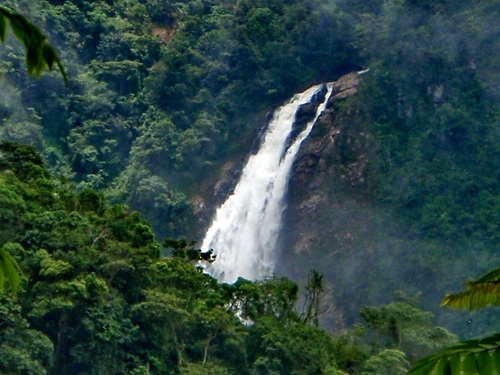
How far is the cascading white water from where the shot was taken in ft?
138

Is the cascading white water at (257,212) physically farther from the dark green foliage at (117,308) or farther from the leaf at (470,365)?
the leaf at (470,365)

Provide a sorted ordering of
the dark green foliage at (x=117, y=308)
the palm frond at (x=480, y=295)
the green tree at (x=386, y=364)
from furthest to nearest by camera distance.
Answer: the green tree at (x=386, y=364) < the dark green foliage at (x=117, y=308) < the palm frond at (x=480, y=295)

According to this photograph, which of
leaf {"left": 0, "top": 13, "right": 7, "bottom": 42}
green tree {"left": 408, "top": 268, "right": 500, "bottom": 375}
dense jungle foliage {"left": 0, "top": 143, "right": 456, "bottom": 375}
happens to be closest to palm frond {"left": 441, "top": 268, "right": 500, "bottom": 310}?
green tree {"left": 408, "top": 268, "right": 500, "bottom": 375}

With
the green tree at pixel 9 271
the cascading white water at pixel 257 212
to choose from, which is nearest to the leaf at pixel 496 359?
the green tree at pixel 9 271

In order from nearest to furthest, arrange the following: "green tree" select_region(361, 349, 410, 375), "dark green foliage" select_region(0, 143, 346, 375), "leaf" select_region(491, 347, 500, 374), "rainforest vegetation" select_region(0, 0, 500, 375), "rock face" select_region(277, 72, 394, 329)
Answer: "leaf" select_region(491, 347, 500, 374), "dark green foliage" select_region(0, 143, 346, 375), "green tree" select_region(361, 349, 410, 375), "rainforest vegetation" select_region(0, 0, 500, 375), "rock face" select_region(277, 72, 394, 329)

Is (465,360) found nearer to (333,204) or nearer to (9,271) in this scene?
(9,271)

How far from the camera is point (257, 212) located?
43.0 meters

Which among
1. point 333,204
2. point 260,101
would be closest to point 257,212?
point 333,204

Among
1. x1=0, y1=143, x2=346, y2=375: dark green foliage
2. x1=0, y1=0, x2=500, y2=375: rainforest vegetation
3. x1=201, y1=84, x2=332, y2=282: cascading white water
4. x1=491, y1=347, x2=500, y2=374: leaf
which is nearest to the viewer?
x1=491, y1=347, x2=500, y2=374: leaf

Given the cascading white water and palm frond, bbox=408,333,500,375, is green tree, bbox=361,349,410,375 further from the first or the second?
the cascading white water

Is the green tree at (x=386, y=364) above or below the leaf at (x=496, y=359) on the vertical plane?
above

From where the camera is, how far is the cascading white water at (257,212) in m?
42.1

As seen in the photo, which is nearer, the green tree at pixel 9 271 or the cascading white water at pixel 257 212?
the green tree at pixel 9 271

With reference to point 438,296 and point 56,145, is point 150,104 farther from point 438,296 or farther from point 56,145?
point 438,296
